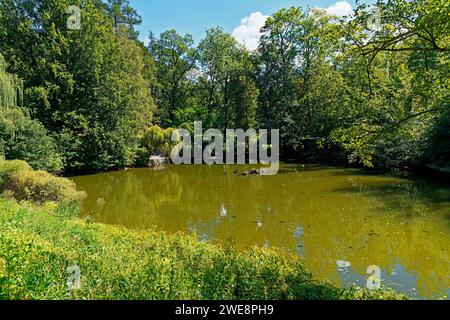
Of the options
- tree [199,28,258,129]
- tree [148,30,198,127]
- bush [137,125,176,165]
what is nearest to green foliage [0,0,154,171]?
bush [137,125,176,165]

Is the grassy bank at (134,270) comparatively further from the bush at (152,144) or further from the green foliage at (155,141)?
the green foliage at (155,141)

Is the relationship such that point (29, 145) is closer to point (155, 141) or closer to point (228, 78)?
point (155, 141)

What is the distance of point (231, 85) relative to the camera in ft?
126

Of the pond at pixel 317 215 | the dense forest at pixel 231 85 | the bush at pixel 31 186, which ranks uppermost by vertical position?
the dense forest at pixel 231 85

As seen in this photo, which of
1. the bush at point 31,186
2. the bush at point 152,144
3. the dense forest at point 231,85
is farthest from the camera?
the bush at point 152,144

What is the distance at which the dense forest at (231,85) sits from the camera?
8242 mm

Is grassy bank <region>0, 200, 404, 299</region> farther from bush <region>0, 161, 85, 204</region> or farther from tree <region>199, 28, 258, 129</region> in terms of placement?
tree <region>199, 28, 258, 129</region>

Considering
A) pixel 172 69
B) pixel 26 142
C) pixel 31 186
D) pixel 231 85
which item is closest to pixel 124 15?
pixel 172 69

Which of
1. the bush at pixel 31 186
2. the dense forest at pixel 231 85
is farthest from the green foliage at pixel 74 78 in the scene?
the bush at pixel 31 186

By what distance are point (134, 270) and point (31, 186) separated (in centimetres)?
905

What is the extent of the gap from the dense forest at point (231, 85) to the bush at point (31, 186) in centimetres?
242

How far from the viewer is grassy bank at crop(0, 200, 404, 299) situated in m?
4.70

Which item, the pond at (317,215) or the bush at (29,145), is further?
the bush at (29,145)
